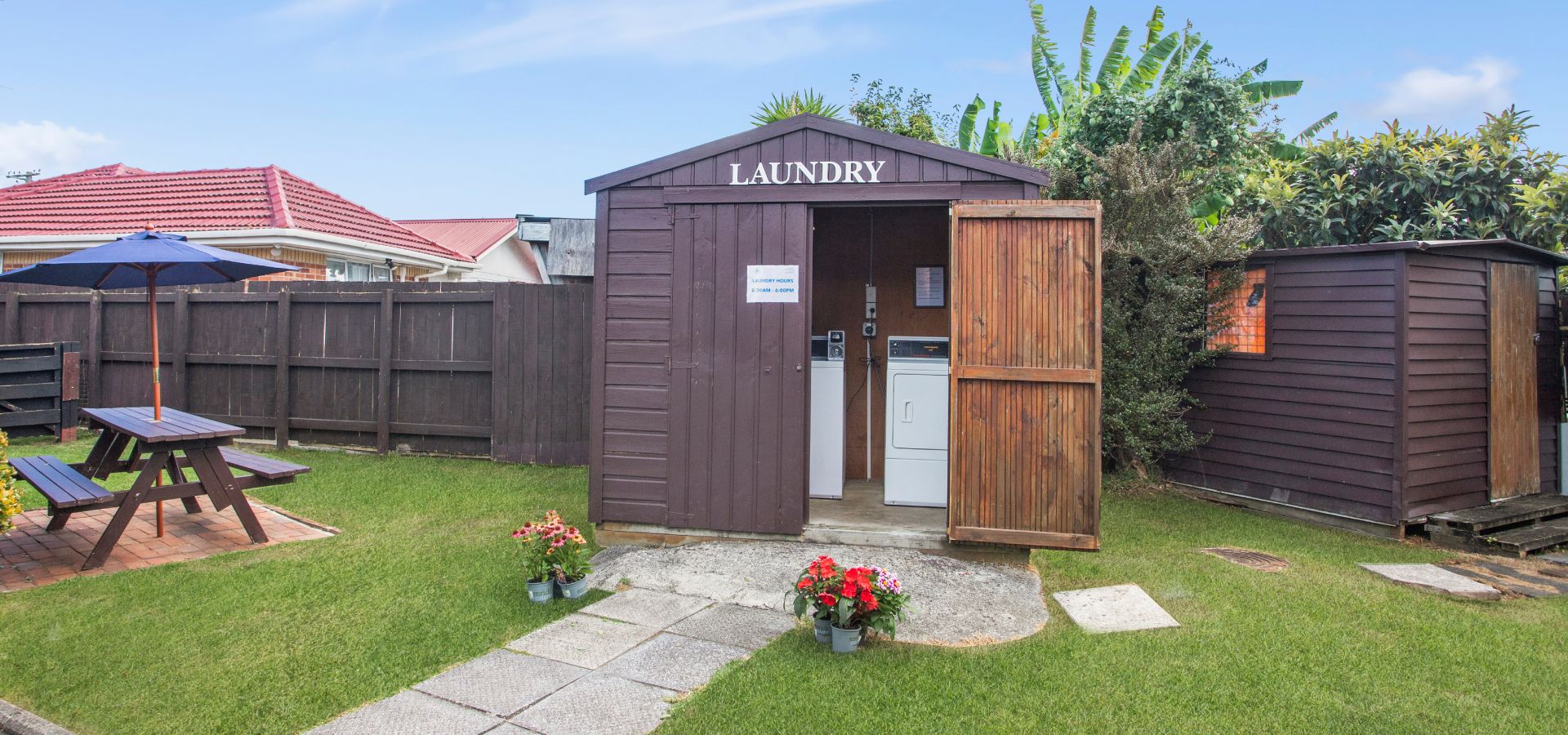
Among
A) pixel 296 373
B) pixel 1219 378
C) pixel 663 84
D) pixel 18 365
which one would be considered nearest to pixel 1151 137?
pixel 1219 378

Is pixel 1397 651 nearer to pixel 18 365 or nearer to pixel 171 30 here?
pixel 18 365

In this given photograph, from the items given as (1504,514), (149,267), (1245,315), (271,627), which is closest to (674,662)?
(271,627)

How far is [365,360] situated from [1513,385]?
422 inches

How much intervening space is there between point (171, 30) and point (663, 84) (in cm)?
668

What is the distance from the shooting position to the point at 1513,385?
7.15 m

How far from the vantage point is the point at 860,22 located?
36.6ft

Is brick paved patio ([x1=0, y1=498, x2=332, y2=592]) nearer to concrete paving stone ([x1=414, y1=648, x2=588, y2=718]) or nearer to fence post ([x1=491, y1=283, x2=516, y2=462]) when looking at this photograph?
fence post ([x1=491, y1=283, x2=516, y2=462])

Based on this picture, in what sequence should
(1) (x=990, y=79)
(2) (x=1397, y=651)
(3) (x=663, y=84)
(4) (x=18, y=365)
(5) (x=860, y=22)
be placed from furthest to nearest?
(1) (x=990, y=79)
(3) (x=663, y=84)
(5) (x=860, y=22)
(4) (x=18, y=365)
(2) (x=1397, y=651)

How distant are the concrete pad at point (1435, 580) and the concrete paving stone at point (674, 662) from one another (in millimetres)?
4228

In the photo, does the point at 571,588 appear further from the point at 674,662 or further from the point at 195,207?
the point at 195,207

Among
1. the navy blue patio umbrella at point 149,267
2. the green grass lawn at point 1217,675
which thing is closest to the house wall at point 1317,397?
the green grass lawn at point 1217,675

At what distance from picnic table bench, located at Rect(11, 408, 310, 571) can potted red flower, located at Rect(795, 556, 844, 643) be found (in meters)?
3.53

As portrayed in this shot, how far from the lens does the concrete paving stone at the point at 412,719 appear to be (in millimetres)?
2883

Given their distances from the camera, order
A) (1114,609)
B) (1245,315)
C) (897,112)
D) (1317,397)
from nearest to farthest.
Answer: (1114,609) < (1317,397) < (1245,315) < (897,112)
